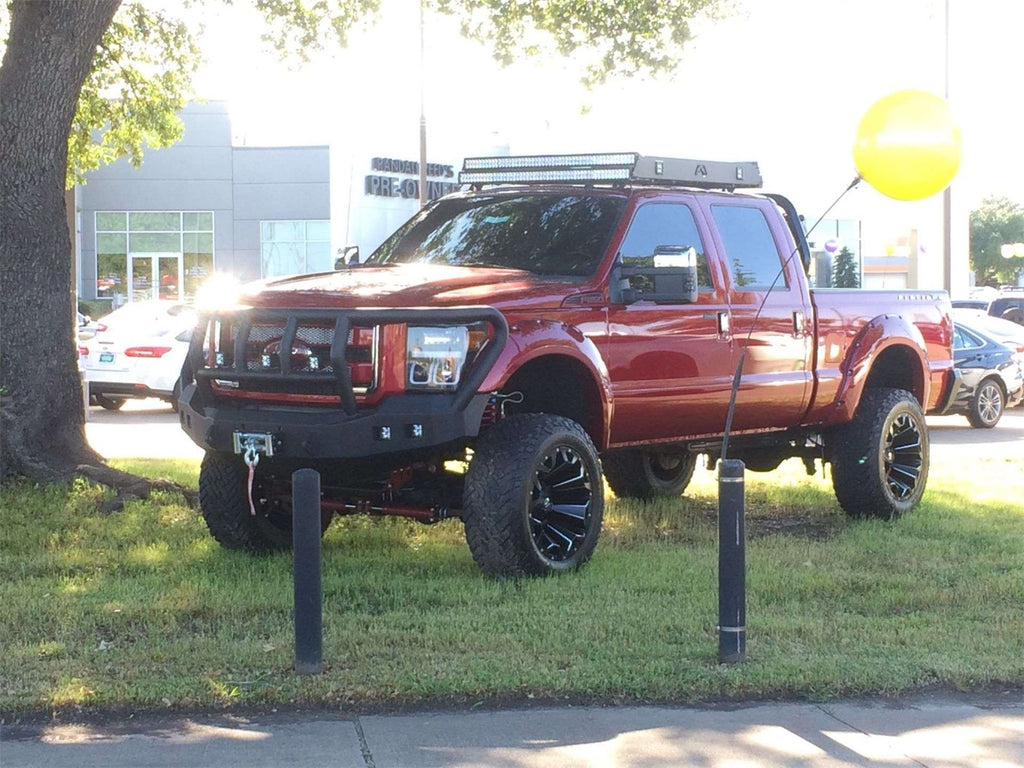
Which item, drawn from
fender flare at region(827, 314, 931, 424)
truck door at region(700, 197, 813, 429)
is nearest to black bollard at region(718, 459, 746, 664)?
truck door at region(700, 197, 813, 429)

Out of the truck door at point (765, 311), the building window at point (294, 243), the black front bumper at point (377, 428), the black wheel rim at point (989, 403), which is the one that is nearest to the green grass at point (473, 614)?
the black front bumper at point (377, 428)

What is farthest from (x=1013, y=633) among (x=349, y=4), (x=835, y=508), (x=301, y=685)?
(x=349, y=4)

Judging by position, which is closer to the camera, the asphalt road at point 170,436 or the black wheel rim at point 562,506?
the black wheel rim at point 562,506

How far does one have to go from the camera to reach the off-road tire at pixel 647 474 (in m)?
10.8

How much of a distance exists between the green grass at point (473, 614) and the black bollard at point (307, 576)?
93mm

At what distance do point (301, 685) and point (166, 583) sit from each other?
2.09 m

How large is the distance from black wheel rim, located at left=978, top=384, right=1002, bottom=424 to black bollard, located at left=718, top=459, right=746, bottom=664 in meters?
13.8

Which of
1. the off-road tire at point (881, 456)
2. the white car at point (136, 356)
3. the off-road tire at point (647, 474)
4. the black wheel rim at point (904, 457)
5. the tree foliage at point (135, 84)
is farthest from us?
the white car at point (136, 356)

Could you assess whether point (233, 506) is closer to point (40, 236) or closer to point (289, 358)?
A: point (289, 358)

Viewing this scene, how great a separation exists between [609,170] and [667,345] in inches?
46.4

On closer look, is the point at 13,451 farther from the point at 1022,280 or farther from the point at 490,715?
the point at 1022,280

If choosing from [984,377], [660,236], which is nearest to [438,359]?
[660,236]

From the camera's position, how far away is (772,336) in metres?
9.19

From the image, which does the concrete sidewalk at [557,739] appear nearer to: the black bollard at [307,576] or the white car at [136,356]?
the black bollard at [307,576]
